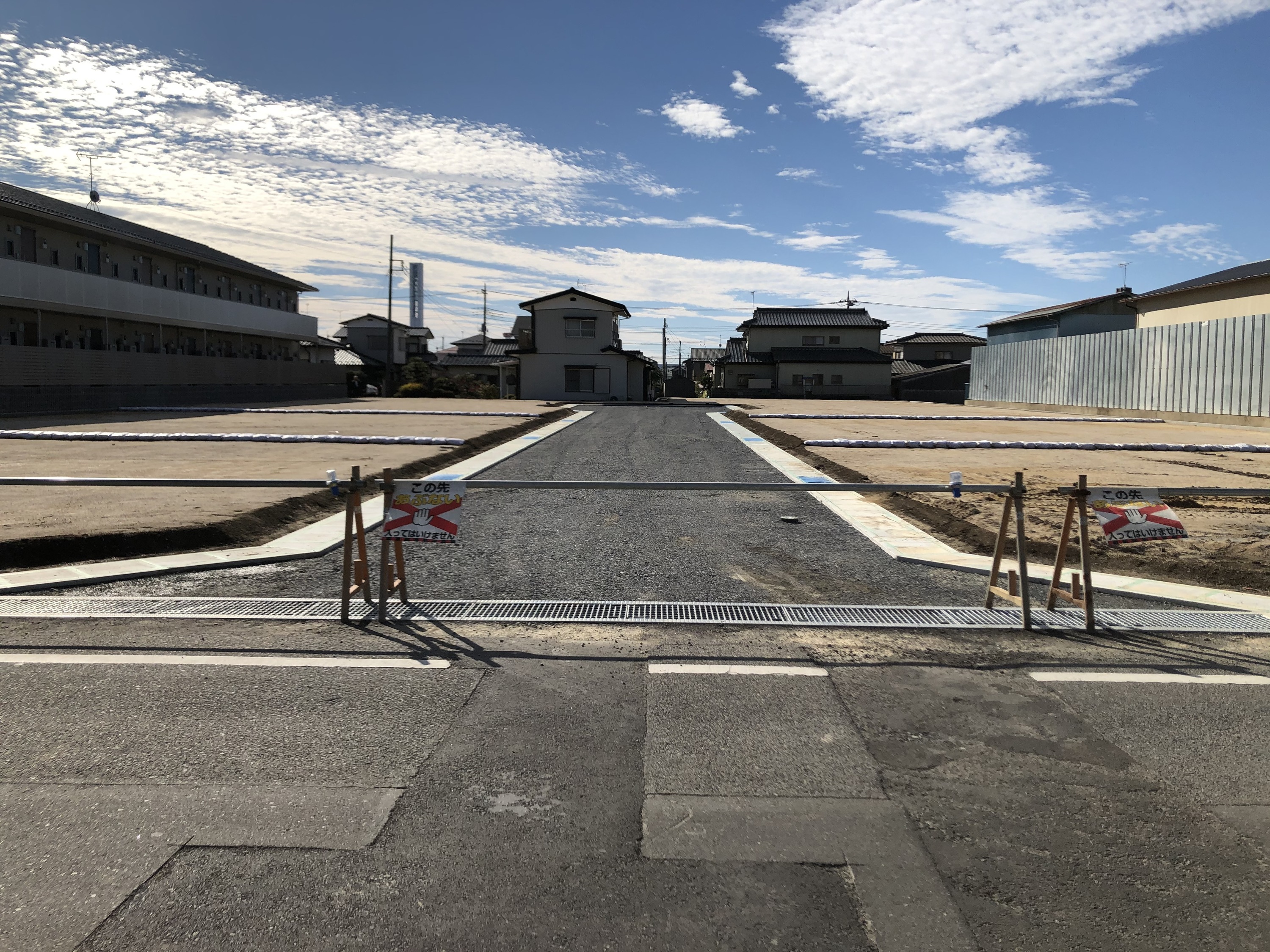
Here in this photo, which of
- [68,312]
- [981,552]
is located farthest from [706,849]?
[68,312]

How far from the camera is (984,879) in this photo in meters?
3.22

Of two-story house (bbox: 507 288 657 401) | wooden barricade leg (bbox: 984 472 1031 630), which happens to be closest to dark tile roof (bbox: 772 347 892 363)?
two-story house (bbox: 507 288 657 401)

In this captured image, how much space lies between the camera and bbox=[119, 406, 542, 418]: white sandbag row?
3341 centimetres

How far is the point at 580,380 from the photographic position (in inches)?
2277

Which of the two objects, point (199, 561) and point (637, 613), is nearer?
point (637, 613)

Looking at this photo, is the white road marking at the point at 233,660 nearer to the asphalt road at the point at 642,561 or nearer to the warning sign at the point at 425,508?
the warning sign at the point at 425,508

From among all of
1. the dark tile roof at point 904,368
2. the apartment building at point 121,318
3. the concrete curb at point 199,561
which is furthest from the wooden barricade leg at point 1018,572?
the dark tile roof at point 904,368

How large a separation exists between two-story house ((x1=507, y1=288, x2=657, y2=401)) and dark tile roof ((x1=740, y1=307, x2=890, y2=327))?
54.7ft

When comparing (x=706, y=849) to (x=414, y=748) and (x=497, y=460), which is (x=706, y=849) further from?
(x=497, y=460)

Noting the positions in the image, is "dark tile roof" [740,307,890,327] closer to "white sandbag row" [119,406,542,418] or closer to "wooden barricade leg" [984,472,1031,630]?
"white sandbag row" [119,406,542,418]

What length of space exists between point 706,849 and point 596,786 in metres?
0.70

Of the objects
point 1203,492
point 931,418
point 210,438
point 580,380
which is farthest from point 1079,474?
point 580,380

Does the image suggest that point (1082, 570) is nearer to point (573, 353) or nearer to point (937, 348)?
point (573, 353)

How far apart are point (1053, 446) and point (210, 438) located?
20.5 meters
